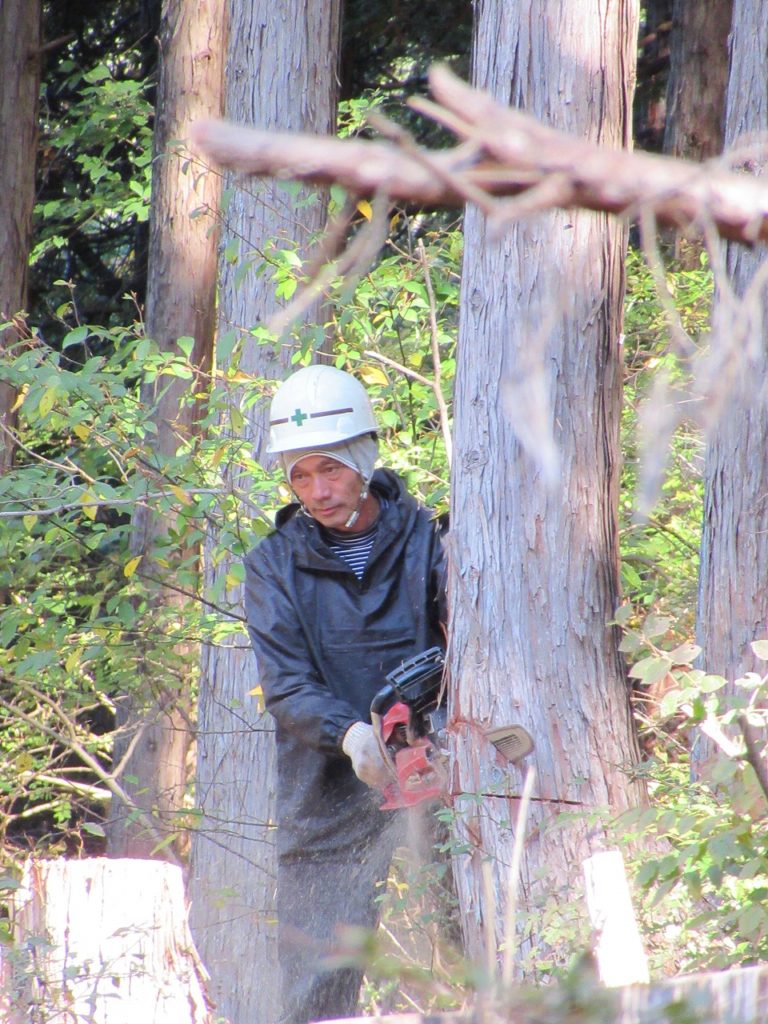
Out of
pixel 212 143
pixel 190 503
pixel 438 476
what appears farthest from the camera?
pixel 438 476

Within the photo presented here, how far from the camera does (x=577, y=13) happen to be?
4168mm

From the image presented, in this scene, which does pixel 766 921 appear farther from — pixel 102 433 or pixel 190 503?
pixel 102 433

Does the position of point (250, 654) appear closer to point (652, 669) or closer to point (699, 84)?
point (652, 669)

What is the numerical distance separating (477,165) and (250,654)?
19.5 ft

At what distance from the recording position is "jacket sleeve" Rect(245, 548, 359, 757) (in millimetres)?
4297

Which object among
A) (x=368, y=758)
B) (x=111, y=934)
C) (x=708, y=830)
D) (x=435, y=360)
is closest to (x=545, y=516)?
(x=368, y=758)

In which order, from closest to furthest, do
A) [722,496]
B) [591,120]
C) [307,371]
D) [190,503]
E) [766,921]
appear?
[766,921] → [591,120] → [722,496] → [307,371] → [190,503]

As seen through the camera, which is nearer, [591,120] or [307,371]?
[591,120]

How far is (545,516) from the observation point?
13.4 feet

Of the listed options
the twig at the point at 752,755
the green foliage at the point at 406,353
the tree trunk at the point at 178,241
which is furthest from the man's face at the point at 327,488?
the tree trunk at the point at 178,241

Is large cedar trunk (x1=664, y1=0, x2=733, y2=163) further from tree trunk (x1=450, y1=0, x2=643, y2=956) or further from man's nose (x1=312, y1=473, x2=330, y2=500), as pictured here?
man's nose (x1=312, y1=473, x2=330, y2=500)

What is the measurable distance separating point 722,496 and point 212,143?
131 inches

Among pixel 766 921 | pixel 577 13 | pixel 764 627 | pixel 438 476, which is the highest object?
pixel 577 13

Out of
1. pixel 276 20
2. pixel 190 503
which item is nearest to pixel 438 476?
pixel 190 503
